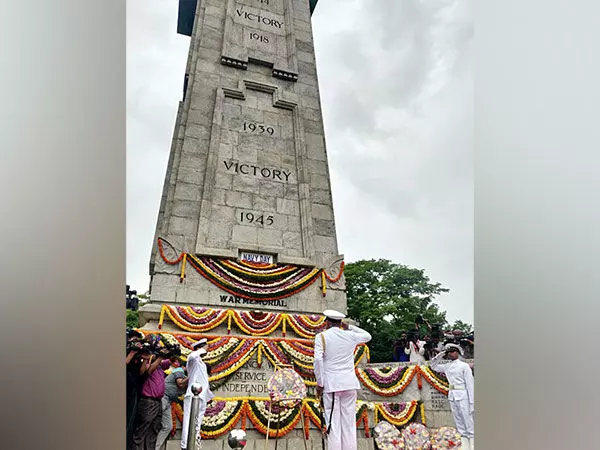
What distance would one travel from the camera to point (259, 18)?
44.0ft

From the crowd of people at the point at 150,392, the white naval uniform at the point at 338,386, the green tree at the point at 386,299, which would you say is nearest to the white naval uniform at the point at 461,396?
the white naval uniform at the point at 338,386

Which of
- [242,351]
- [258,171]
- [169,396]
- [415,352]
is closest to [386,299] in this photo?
[415,352]

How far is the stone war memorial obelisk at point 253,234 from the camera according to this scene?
856 cm

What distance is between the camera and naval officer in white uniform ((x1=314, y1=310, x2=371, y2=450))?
605 centimetres

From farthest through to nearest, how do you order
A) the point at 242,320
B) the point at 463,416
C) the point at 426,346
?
1. the point at 426,346
2. the point at 242,320
3. the point at 463,416

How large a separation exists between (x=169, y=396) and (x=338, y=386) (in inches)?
97.8

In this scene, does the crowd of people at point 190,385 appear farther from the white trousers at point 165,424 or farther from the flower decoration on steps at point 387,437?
the flower decoration on steps at point 387,437

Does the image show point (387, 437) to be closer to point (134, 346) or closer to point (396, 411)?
point (396, 411)

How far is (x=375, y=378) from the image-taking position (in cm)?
911

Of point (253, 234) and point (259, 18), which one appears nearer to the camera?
point (253, 234)

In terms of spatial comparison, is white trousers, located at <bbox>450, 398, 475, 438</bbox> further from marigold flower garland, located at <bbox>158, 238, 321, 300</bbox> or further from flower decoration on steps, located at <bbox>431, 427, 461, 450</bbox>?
marigold flower garland, located at <bbox>158, 238, 321, 300</bbox>
